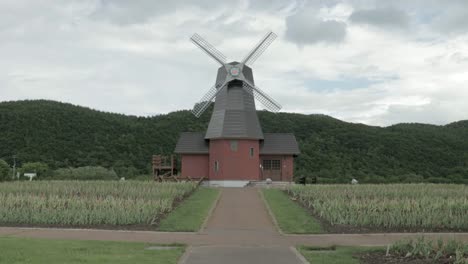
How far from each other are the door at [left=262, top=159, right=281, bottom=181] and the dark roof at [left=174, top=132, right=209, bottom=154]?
14.3 ft

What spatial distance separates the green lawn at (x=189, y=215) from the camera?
1466cm

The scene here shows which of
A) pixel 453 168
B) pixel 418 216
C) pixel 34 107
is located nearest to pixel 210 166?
pixel 418 216

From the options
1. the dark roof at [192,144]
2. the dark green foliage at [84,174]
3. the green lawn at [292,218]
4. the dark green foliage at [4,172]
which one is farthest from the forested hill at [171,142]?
the green lawn at [292,218]

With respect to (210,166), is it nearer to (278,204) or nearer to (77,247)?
(278,204)

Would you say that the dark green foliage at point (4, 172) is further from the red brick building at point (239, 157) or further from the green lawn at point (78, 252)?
the green lawn at point (78, 252)

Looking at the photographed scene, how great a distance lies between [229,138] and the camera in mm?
35125

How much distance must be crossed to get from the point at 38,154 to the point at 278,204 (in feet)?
123

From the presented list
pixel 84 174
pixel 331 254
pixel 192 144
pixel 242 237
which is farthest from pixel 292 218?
pixel 84 174

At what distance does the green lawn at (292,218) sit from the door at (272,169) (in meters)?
14.0

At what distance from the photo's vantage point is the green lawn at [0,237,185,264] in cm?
932

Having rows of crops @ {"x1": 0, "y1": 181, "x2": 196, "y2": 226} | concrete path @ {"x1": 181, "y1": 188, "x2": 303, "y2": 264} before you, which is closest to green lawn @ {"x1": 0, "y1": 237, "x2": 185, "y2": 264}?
concrete path @ {"x1": 181, "y1": 188, "x2": 303, "y2": 264}

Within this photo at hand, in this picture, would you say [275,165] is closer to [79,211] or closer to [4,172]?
[4,172]

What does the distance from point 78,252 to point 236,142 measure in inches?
996

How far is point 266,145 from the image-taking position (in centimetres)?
3759
